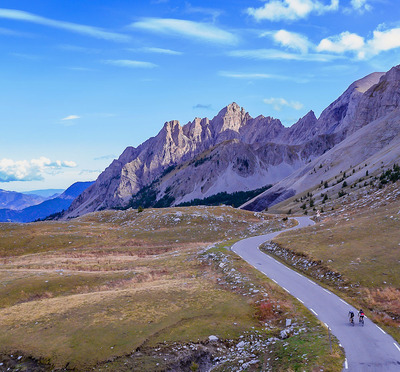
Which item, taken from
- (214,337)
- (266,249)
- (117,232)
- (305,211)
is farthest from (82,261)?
(305,211)

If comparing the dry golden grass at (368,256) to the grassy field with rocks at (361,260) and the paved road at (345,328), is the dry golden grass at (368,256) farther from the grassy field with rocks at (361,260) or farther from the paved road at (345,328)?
the paved road at (345,328)

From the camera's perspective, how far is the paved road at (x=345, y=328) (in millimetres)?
19059

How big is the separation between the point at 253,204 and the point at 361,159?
218ft

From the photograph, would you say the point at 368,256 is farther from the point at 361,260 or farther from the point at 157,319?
the point at 157,319

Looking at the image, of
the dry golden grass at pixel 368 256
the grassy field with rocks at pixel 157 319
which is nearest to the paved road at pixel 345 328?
the grassy field with rocks at pixel 157 319

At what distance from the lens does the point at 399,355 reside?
19875 millimetres

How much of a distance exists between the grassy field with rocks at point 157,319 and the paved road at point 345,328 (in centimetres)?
112

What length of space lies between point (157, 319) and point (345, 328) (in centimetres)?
1488

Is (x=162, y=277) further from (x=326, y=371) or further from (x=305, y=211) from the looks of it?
(x=305, y=211)

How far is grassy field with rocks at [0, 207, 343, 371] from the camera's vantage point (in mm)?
21234

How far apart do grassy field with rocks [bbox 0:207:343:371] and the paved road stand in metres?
1.12

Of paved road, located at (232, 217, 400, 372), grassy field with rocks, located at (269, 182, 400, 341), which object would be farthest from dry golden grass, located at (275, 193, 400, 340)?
paved road, located at (232, 217, 400, 372)

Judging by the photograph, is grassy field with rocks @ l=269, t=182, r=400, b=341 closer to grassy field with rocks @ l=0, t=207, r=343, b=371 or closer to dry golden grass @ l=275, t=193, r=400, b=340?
dry golden grass @ l=275, t=193, r=400, b=340

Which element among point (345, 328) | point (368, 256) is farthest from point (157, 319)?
point (368, 256)
